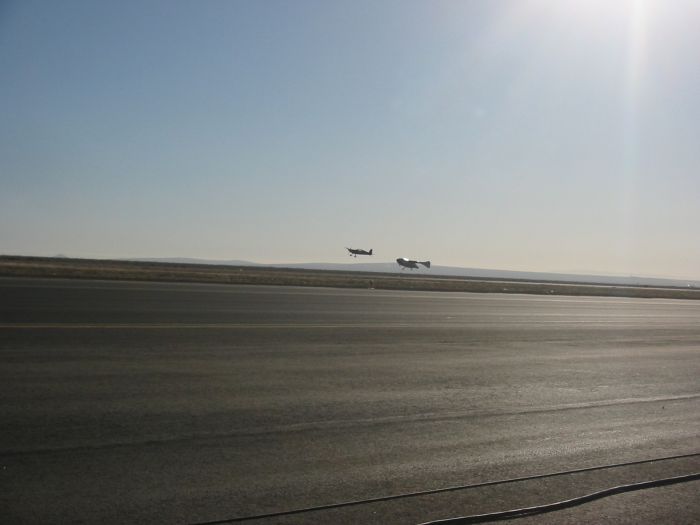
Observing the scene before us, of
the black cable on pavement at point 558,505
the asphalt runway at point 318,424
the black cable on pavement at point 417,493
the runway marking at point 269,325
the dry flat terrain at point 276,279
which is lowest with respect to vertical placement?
the black cable on pavement at point 558,505

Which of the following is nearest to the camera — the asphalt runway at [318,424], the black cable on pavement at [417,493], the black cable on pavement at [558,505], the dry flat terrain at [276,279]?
the black cable on pavement at [417,493]

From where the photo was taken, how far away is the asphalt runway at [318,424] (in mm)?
5293

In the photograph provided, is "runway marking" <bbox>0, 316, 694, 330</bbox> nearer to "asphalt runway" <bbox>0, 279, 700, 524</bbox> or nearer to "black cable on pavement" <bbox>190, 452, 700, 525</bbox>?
"asphalt runway" <bbox>0, 279, 700, 524</bbox>

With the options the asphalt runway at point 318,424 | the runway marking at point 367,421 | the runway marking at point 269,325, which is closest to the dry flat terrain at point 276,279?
the runway marking at point 269,325

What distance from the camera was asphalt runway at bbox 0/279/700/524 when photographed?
5.29 meters

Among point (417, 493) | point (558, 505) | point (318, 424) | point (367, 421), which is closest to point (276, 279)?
point (367, 421)

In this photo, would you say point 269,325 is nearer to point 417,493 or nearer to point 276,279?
point 417,493

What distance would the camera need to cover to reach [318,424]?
7.68 metres

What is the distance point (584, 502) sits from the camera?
5.55 metres

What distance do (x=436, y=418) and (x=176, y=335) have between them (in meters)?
8.20

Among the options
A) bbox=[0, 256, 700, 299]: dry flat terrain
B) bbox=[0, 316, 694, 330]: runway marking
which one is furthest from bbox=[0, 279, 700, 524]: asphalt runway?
bbox=[0, 256, 700, 299]: dry flat terrain

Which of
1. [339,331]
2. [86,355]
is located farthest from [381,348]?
[86,355]

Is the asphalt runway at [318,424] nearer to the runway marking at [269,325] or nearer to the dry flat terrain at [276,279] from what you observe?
the runway marking at [269,325]

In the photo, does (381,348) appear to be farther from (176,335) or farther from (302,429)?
(302,429)
